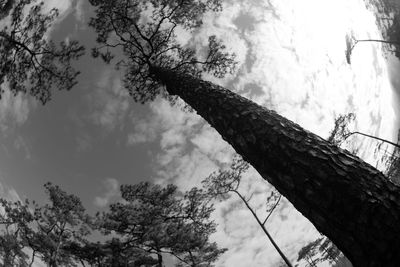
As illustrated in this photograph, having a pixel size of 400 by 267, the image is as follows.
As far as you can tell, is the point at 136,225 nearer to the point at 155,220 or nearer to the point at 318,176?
the point at 155,220

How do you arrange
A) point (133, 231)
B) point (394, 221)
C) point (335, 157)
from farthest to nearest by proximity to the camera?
point (133, 231) → point (335, 157) → point (394, 221)

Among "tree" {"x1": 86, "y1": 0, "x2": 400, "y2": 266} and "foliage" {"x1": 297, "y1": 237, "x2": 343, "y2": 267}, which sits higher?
"foliage" {"x1": 297, "y1": 237, "x2": 343, "y2": 267}

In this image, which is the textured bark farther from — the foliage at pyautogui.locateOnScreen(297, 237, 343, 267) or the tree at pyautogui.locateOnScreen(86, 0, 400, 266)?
the foliage at pyautogui.locateOnScreen(297, 237, 343, 267)

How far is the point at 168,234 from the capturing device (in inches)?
692

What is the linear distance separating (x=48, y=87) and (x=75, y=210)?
12546 mm

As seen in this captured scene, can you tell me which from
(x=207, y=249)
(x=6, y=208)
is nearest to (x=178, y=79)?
(x=207, y=249)

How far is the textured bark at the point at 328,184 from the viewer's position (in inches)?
62.1

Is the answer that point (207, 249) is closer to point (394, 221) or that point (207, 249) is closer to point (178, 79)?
point (178, 79)

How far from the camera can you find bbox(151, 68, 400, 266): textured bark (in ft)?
5.17

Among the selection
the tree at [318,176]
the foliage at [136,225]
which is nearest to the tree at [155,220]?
the foliage at [136,225]

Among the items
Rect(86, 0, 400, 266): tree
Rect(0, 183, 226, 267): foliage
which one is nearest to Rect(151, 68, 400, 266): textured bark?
Rect(86, 0, 400, 266): tree

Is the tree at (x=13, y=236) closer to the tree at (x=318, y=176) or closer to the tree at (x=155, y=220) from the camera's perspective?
the tree at (x=155, y=220)

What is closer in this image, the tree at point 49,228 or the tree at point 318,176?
the tree at point 318,176

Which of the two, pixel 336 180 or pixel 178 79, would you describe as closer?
pixel 336 180
